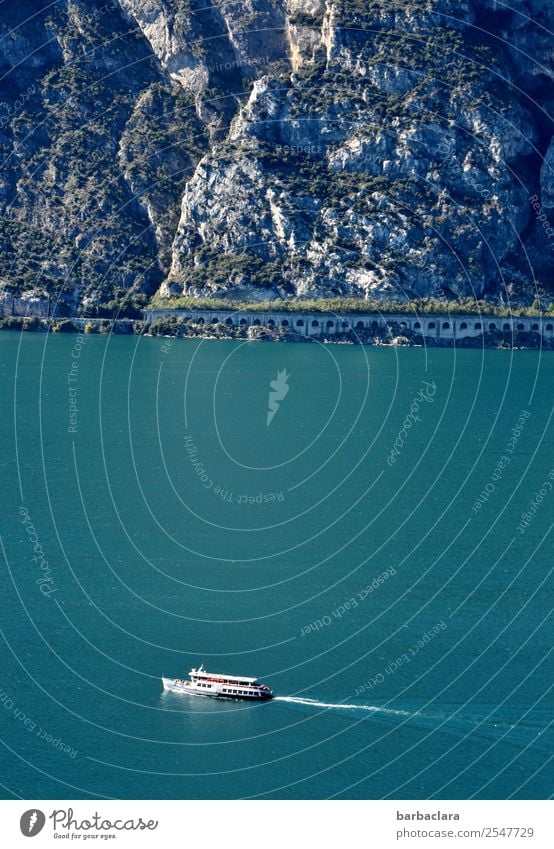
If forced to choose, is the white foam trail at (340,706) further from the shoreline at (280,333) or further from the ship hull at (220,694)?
the shoreline at (280,333)

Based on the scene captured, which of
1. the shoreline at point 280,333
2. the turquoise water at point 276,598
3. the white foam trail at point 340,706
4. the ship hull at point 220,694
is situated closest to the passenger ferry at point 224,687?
the ship hull at point 220,694

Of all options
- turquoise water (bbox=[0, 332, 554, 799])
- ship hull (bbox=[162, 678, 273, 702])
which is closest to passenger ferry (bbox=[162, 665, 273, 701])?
ship hull (bbox=[162, 678, 273, 702])

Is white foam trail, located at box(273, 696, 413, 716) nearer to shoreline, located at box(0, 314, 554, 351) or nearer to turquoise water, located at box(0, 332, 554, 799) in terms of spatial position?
turquoise water, located at box(0, 332, 554, 799)

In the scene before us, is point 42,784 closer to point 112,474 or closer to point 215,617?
point 215,617

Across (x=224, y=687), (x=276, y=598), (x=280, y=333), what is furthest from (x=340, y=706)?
(x=280, y=333)

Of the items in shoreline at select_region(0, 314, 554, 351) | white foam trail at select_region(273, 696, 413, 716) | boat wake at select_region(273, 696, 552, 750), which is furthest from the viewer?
shoreline at select_region(0, 314, 554, 351)

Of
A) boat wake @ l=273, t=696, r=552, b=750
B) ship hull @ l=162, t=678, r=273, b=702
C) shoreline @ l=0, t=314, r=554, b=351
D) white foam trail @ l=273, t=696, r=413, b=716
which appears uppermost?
shoreline @ l=0, t=314, r=554, b=351

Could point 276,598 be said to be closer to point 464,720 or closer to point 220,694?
point 220,694
